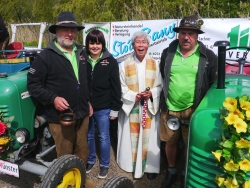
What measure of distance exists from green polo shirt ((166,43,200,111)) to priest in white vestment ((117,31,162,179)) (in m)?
0.43

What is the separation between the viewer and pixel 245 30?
5.43 meters

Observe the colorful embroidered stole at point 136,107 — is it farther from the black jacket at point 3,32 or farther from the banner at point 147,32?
the banner at point 147,32

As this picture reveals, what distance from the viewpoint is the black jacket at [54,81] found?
9.34 ft

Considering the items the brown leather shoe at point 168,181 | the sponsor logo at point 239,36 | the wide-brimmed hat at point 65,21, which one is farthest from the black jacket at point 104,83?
the sponsor logo at point 239,36

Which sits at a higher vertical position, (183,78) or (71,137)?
(183,78)

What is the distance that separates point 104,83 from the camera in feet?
11.4

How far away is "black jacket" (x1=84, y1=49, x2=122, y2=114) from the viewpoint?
3.46 m

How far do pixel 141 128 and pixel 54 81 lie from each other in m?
1.24

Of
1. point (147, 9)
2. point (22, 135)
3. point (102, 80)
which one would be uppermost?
point (147, 9)

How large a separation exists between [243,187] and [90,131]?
2.40 m

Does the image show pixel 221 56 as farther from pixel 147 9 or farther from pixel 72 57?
pixel 147 9

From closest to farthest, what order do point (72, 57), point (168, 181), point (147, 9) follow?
point (72, 57) → point (168, 181) → point (147, 9)

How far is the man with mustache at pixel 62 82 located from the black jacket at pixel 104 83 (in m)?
0.31

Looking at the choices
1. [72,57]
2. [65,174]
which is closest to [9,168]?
[65,174]
